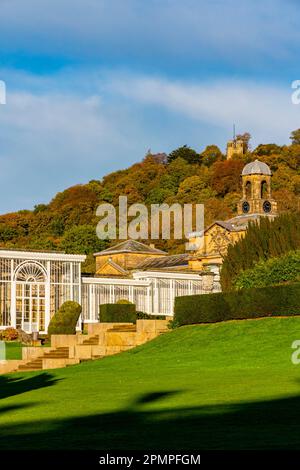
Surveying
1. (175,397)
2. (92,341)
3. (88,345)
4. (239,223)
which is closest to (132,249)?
(239,223)

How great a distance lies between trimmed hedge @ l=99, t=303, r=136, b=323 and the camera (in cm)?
4338

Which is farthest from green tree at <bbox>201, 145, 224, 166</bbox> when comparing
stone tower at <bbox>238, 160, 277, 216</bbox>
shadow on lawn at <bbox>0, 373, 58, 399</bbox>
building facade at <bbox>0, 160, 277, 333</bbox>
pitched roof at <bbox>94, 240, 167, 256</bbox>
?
shadow on lawn at <bbox>0, 373, 58, 399</bbox>

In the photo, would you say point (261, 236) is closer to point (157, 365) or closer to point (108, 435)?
point (157, 365)

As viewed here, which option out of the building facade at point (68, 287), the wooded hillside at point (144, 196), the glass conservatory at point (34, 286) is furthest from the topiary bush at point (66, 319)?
the wooded hillside at point (144, 196)

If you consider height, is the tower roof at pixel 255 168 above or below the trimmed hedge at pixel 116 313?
above

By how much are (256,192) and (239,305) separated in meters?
53.0

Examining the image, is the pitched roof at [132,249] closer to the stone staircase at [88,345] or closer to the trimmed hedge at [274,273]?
the trimmed hedge at [274,273]

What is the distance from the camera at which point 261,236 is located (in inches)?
1818

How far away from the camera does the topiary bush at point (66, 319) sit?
48344mm

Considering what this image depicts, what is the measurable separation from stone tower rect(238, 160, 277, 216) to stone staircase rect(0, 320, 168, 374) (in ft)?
158

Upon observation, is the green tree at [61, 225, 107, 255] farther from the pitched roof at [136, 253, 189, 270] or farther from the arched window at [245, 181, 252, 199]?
the arched window at [245, 181, 252, 199]

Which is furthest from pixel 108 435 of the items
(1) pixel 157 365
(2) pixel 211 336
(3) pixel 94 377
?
(2) pixel 211 336

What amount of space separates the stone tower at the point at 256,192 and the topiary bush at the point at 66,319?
129 feet

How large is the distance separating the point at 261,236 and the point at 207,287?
10029 mm
